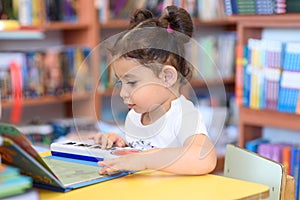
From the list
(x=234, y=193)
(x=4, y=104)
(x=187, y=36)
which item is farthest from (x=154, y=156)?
(x=4, y=104)

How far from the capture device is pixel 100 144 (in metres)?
1.53

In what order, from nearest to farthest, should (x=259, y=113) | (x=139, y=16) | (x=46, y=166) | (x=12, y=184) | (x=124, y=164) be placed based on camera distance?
(x=12, y=184) → (x=46, y=166) → (x=124, y=164) → (x=139, y=16) → (x=259, y=113)

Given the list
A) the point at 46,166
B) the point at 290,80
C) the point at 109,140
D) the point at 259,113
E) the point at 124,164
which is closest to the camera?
the point at 46,166

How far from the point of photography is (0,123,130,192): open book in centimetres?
103

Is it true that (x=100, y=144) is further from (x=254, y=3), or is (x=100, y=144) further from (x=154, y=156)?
(x=254, y=3)

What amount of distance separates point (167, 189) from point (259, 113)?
5.37ft

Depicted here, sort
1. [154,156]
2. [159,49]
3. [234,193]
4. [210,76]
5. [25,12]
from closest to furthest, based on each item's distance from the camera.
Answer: [234,193]
[154,156]
[159,49]
[25,12]
[210,76]

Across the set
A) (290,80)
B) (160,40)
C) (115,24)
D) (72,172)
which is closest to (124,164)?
(72,172)

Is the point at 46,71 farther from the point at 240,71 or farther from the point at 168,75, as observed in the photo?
the point at 168,75

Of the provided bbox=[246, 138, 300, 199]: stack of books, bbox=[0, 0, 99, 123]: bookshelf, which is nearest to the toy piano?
bbox=[246, 138, 300, 199]: stack of books

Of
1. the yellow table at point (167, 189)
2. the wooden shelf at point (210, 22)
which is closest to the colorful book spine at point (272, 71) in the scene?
the wooden shelf at point (210, 22)

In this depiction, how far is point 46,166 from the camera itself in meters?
1.13

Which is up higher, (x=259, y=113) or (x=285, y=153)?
(x=259, y=113)

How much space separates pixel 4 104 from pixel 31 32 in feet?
1.47
